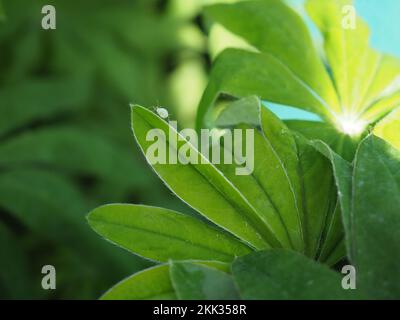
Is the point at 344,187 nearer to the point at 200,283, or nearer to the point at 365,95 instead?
the point at 200,283

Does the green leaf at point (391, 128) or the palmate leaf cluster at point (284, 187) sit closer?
the palmate leaf cluster at point (284, 187)

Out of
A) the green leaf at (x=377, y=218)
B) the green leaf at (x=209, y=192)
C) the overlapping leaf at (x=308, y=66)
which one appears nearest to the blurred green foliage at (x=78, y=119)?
the overlapping leaf at (x=308, y=66)

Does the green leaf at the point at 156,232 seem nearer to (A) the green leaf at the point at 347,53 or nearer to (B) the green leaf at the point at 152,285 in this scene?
(B) the green leaf at the point at 152,285

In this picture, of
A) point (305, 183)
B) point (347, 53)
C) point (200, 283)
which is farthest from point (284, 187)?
point (347, 53)

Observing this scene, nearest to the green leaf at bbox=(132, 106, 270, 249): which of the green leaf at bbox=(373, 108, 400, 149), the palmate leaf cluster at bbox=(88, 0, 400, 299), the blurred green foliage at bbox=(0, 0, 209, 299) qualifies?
the palmate leaf cluster at bbox=(88, 0, 400, 299)

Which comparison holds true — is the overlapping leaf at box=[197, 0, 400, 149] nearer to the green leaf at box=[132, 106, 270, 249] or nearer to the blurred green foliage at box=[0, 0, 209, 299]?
the green leaf at box=[132, 106, 270, 249]

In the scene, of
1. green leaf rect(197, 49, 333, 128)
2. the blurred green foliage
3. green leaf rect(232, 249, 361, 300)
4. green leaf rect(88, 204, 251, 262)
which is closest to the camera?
green leaf rect(232, 249, 361, 300)
